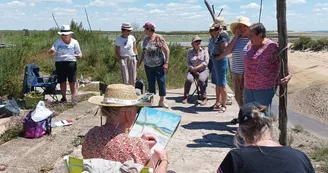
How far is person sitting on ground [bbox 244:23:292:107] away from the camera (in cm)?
454

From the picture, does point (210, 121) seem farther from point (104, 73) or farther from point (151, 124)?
point (104, 73)

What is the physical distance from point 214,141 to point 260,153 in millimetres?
3237

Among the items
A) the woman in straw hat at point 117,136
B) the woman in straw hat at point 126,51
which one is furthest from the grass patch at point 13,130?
the woman in straw hat at point 117,136

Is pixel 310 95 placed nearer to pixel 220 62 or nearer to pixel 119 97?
pixel 220 62

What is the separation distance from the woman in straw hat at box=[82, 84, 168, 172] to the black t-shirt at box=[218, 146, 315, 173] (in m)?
0.62

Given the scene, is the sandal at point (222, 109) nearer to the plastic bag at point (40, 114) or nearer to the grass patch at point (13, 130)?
the plastic bag at point (40, 114)

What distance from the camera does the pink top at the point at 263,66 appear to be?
4.58m

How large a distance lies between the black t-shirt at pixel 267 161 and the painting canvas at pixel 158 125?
1258 millimetres

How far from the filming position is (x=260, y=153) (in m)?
2.18

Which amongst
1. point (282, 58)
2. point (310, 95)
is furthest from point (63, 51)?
point (310, 95)

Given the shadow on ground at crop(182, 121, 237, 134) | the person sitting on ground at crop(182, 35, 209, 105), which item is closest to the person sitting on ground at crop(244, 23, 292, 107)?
the shadow on ground at crop(182, 121, 237, 134)

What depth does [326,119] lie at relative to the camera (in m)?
10.6

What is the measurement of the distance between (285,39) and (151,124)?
175cm

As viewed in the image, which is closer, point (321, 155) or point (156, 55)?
point (321, 155)
